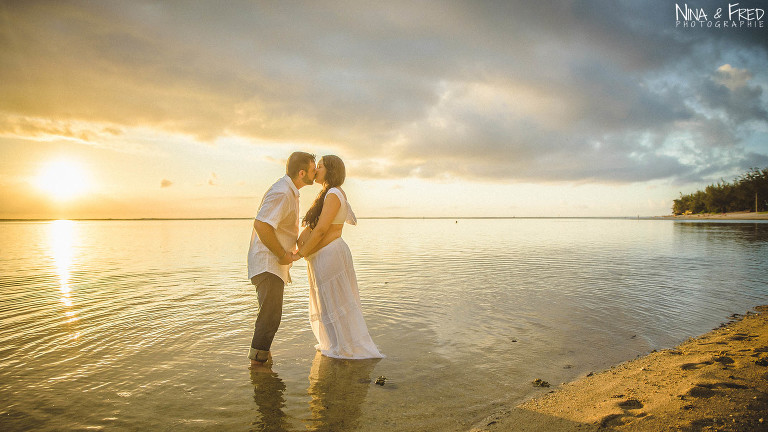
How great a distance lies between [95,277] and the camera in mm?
16859

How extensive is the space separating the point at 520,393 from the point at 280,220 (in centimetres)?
422

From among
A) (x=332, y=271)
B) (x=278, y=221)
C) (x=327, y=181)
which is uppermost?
(x=327, y=181)

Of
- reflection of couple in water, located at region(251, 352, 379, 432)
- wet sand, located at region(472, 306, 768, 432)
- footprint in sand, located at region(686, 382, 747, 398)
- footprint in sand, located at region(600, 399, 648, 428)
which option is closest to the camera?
wet sand, located at region(472, 306, 768, 432)

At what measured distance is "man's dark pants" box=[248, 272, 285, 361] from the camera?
602 centimetres

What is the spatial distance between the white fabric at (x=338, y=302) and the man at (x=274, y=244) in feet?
1.81

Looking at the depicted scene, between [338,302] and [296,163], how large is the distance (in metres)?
2.38

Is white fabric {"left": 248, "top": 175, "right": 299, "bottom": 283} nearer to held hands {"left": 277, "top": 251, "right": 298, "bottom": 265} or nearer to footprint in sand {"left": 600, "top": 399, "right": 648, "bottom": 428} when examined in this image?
held hands {"left": 277, "top": 251, "right": 298, "bottom": 265}

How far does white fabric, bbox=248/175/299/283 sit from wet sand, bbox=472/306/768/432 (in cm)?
362

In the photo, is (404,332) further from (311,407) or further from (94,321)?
(94,321)

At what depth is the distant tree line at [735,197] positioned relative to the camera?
344 ft

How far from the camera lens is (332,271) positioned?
6539mm

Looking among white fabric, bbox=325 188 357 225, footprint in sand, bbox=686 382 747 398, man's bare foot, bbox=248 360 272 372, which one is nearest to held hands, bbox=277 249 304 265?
white fabric, bbox=325 188 357 225

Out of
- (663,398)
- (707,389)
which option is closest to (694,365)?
(707,389)

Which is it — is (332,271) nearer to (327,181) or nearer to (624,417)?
(327,181)
